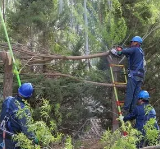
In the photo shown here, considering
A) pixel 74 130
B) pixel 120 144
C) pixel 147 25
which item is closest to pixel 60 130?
pixel 74 130

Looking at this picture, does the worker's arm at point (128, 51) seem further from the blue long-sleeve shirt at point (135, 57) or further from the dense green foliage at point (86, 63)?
the dense green foliage at point (86, 63)

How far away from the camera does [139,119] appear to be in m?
5.64

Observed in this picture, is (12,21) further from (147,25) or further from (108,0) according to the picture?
(147,25)

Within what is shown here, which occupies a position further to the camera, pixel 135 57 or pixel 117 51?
pixel 135 57

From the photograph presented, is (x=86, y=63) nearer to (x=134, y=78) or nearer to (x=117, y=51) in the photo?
(x=134, y=78)

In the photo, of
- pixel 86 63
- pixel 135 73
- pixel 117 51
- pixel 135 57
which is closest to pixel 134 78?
pixel 135 73

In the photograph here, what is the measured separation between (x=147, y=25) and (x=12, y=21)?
4.95m

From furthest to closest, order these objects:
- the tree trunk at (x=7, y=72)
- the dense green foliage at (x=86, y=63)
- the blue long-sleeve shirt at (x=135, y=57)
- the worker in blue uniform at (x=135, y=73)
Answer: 1. the dense green foliage at (x=86, y=63)
2. the worker in blue uniform at (x=135, y=73)
3. the blue long-sleeve shirt at (x=135, y=57)
4. the tree trunk at (x=7, y=72)

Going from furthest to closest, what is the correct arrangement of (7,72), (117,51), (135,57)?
(135,57)
(117,51)
(7,72)

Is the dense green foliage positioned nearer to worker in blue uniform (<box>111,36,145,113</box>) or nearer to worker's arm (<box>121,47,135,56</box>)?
worker in blue uniform (<box>111,36,145,113</box>)

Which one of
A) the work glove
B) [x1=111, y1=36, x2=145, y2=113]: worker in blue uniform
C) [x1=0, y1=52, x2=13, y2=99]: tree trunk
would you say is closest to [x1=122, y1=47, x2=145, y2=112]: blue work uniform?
[x1=111, y1=36, x2=145, y2=113]: worker in blue uniform

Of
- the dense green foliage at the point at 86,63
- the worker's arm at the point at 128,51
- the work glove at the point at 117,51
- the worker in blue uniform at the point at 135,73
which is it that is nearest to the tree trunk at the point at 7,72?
the dense green foliage at the point at 86,63

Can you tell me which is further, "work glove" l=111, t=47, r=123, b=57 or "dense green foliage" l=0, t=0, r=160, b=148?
"dense green foliage" l=0, t=0, r=160, b=148
